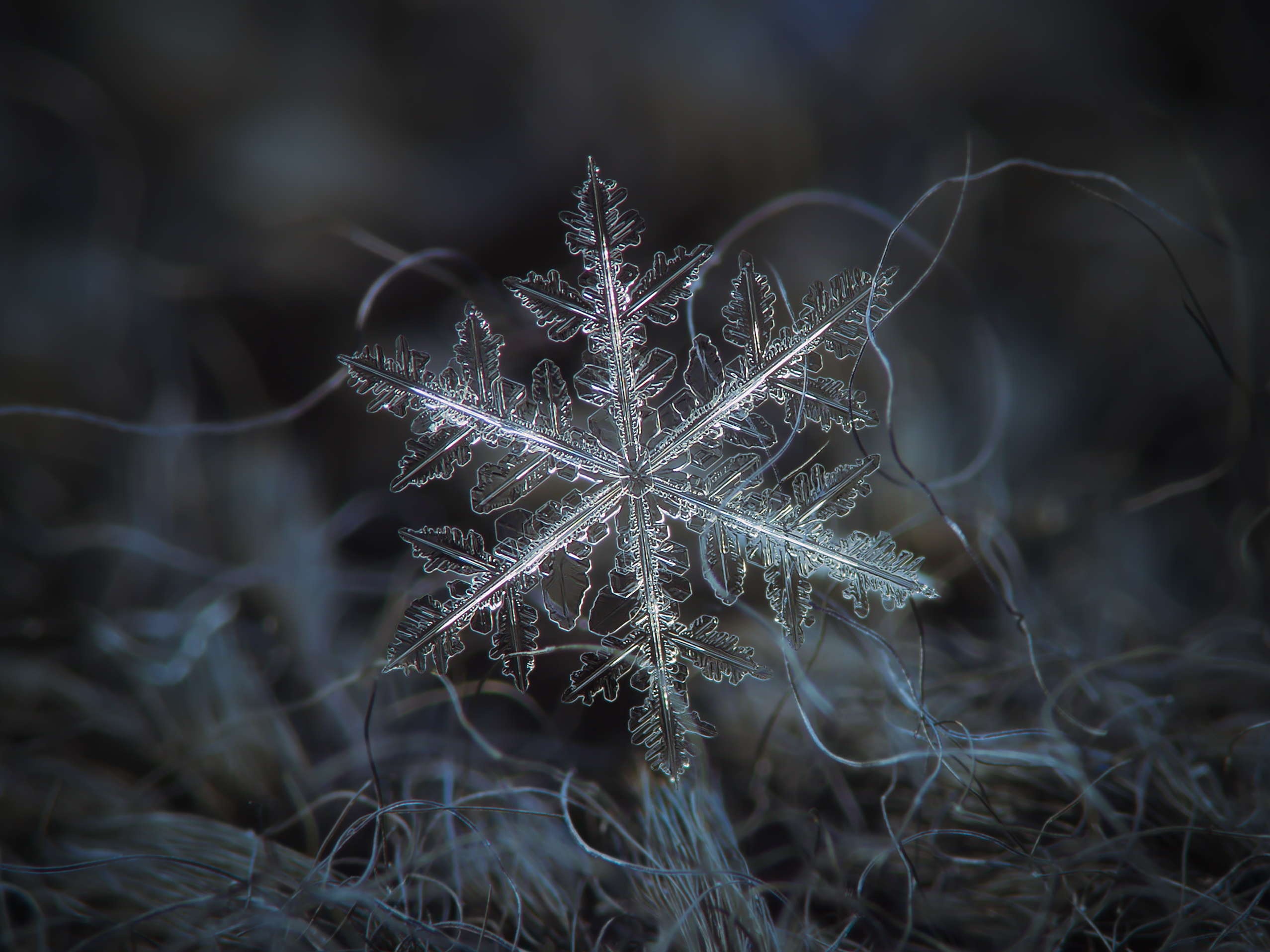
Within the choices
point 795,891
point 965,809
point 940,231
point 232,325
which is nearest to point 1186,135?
point 940,231

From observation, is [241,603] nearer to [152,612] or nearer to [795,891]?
[152,612]

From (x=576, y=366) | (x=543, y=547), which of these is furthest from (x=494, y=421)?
(x=576, y=366)

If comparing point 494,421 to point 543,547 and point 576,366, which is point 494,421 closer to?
point 543,547

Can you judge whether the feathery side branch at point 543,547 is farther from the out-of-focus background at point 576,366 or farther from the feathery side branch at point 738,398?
the out-of-focus background at point 576,366

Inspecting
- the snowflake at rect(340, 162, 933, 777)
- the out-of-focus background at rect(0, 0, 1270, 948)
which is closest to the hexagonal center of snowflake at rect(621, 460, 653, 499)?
the snowflake at rect(340, 162, 933, 777)

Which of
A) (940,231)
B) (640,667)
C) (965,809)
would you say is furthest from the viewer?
(940,231)
